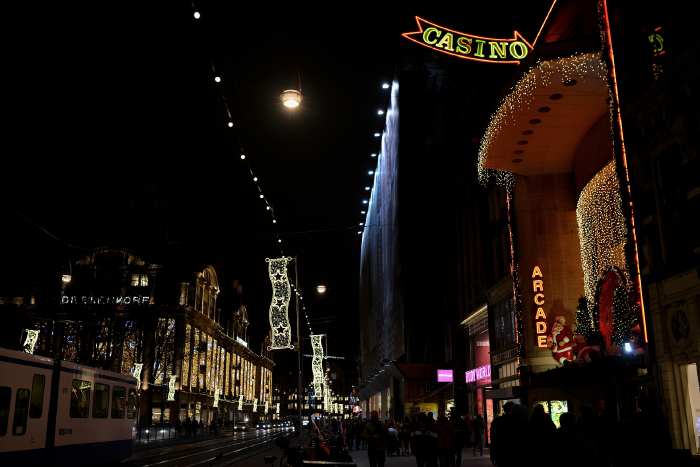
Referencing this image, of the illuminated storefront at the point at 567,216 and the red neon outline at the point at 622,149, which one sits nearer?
the red neon outline at the point at 622,149

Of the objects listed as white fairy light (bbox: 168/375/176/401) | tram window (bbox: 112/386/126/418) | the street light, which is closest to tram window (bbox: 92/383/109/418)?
tram window (bbox: 112/386/126/418)

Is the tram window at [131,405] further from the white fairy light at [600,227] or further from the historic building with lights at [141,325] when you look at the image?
the historic building with lights at [141,325]

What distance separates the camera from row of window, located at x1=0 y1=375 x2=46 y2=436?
16.0m

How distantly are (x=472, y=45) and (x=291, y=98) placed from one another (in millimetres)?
9938

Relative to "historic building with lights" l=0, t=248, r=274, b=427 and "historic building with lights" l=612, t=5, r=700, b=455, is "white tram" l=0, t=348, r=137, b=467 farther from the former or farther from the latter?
"historic building with lights" l=0, t=248, r=274, b=427

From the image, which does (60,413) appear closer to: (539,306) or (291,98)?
(291,98)

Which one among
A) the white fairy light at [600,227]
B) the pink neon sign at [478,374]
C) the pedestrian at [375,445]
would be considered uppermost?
the white fairy light at [600,227]

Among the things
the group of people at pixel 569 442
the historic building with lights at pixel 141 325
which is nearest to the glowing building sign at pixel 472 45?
the group of people at pixel 569 442

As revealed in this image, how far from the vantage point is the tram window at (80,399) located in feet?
64.6

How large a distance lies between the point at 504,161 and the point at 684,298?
40.0ft

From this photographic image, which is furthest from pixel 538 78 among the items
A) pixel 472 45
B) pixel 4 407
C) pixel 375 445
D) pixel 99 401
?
pixel 99 401

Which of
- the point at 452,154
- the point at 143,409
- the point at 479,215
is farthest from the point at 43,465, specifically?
the point at 143,409

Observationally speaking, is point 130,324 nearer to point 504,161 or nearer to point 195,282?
point 195,282

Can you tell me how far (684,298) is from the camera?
14.2 m
